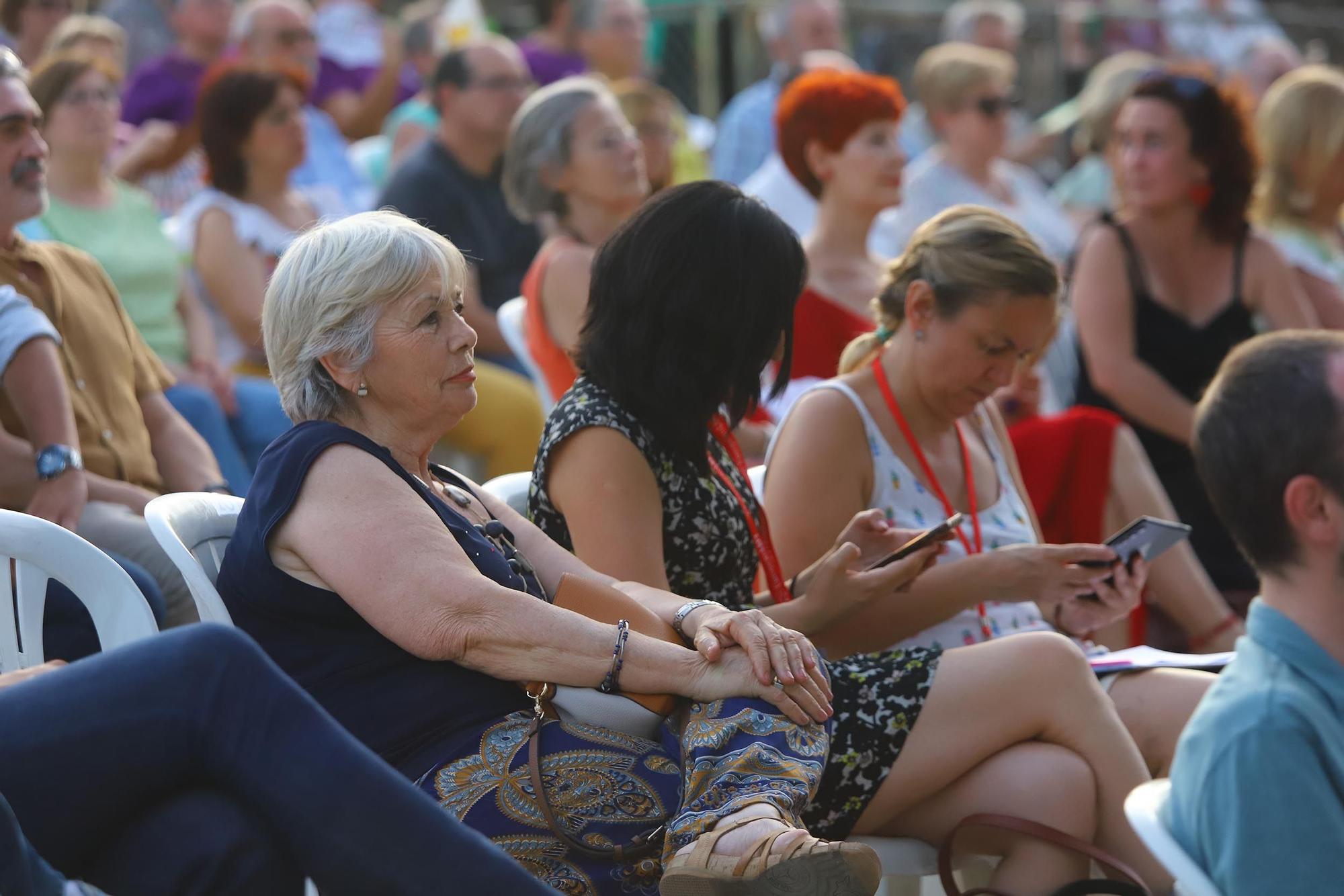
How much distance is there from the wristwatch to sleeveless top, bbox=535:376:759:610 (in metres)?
0.98

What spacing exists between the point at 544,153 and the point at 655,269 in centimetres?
209

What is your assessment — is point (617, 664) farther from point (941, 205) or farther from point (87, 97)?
point (941, 205)

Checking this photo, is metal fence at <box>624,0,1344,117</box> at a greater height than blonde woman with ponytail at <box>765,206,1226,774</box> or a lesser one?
greater

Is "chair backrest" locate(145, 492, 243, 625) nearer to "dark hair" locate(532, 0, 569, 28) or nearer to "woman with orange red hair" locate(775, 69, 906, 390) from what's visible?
"woman with orange red hair" locate(775, 69, 906, 390)

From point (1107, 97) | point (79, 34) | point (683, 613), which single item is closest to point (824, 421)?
point (683, 613)

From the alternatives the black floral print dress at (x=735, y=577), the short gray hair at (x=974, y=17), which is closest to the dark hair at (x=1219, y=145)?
the black floral print dress at (x=735, y=577)

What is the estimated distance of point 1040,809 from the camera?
A: 2.50 metres

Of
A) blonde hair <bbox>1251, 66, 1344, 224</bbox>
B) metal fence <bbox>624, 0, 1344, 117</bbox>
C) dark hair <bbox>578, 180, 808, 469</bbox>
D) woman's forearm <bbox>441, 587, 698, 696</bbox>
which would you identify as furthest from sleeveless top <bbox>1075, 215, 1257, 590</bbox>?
metal fence <bbox>624, 0, 1344, 117</bbox>

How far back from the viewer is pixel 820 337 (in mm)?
4668

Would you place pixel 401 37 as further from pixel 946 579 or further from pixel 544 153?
pixel 946 579

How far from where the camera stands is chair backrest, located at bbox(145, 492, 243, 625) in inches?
94.3

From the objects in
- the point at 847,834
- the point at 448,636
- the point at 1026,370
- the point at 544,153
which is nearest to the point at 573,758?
the point at 448,636

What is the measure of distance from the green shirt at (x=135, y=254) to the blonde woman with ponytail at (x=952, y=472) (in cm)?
236

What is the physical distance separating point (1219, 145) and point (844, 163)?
1.12 metres
